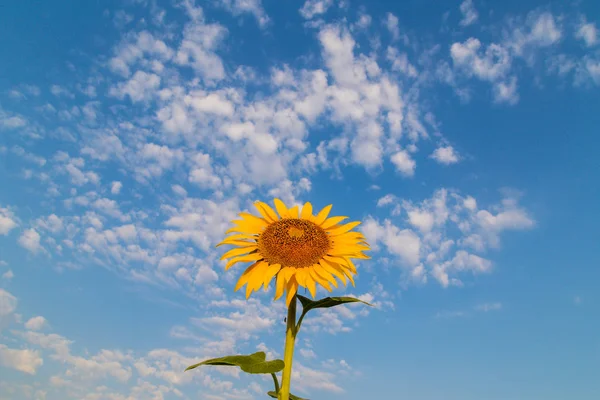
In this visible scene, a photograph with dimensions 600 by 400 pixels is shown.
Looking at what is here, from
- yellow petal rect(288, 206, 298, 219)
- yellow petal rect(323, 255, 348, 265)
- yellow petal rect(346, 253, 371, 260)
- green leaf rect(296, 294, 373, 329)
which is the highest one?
yellow petal rect(288, 206, 298, 219)

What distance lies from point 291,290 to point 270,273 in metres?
0.40

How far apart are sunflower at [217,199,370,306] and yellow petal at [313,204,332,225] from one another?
135mm

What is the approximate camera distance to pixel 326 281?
21.0 feet

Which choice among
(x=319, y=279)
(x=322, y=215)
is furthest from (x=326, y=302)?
(x=322, y=215)

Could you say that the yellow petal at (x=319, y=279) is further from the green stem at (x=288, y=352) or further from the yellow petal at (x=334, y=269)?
the green stem at (x=288, y=352)

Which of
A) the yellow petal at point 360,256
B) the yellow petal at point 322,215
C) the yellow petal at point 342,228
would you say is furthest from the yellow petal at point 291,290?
the yellow petal at point 322,215

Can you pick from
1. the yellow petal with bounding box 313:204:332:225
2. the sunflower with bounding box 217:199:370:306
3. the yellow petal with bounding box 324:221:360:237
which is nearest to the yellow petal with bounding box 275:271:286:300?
the sunflower with bounding box 217:199:370:306

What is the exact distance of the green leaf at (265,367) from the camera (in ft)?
17.9

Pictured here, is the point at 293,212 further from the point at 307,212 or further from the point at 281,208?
the point at 307,212

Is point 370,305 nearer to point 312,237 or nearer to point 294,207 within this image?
point 312,237

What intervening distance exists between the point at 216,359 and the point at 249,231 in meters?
2.13

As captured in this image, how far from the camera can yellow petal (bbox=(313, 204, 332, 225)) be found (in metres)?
7.57

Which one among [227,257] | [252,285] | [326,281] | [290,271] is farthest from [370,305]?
[227,257]

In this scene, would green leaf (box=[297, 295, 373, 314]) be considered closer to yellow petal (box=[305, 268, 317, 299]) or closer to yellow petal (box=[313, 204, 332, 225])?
yellow petal (box=[305, 268, 317, 299])
